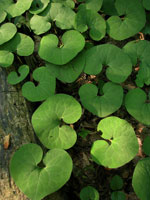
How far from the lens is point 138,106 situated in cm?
163

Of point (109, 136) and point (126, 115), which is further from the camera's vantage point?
point (126, 115)

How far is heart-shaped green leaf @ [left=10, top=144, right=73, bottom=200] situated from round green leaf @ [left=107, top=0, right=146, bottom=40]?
147cm

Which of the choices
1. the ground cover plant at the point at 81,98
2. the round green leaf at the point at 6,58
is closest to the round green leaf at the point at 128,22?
the ground cover plant at the point at 81,98

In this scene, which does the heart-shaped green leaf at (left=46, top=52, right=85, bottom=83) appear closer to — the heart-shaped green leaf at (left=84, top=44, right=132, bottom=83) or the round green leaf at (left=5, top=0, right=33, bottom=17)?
the heart-shaped green leaf at (left=84, top=44, right=132, bottom=83)

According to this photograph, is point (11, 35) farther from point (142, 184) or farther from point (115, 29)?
point (142, 184)

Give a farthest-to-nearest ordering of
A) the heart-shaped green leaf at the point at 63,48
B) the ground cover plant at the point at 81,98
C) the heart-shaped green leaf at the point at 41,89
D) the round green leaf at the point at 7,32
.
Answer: the round green leaf at the point at 7,32, the heart-shaped green leaf at the point at 63,48, the heart-shaped green leaf at the point at 41,89, the ground cover plant at the point at 81,98

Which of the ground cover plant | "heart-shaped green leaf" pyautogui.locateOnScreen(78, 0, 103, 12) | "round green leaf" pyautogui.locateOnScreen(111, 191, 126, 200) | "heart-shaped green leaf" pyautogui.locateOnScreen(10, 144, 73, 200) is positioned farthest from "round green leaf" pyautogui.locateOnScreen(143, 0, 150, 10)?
"round green leaf" pyautogui.locateOnScreen(111, 191, 126, 200)

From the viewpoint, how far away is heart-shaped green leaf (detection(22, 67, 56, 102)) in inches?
66.4

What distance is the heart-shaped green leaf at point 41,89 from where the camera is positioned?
1.69 m

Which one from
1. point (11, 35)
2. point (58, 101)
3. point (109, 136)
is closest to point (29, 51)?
point (11, 35)

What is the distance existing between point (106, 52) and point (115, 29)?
0.43 meters

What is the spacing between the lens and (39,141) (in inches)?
63.9

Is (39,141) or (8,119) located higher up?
(8,119)

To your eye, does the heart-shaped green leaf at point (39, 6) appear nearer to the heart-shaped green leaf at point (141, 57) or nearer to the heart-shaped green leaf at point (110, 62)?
the heart-shaped green leaf at point (110, 62)
